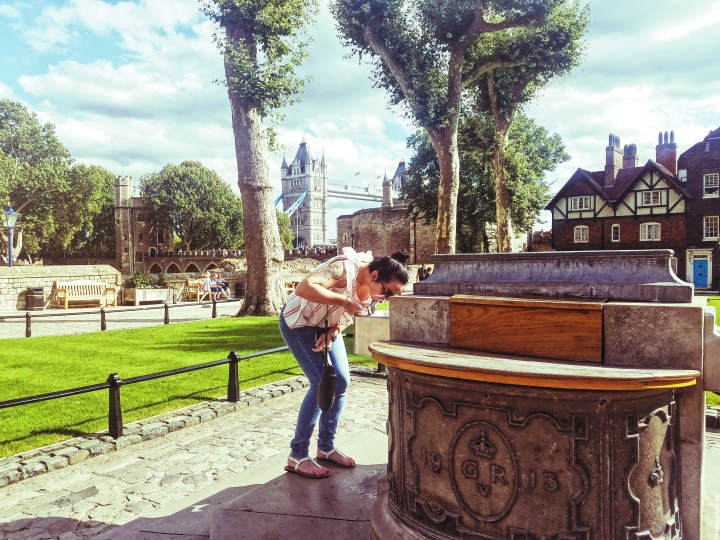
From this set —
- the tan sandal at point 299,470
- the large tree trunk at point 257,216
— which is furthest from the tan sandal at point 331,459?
the large tree trunk at point 257,216

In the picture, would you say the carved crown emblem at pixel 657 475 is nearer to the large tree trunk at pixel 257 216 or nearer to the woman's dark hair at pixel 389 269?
the woman's dark hair at pixel 389 269

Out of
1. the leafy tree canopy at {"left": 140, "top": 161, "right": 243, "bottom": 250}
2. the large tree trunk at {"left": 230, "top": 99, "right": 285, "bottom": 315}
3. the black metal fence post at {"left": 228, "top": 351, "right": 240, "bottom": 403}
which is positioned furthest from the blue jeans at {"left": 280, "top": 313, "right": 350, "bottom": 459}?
the leafy tree canopy at {"left": 140, "top": 161, "right": 243, "bottom": 250}

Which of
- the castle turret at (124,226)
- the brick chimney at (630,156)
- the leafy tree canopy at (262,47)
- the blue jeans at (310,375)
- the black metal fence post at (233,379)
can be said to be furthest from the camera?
the castle turret at (124,226)

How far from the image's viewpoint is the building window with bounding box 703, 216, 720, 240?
32719mm

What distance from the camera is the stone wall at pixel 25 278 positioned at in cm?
2170

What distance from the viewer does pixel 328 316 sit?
11.6ft

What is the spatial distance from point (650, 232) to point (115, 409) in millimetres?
36680

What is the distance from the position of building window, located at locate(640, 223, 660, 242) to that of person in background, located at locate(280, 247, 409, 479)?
118ft

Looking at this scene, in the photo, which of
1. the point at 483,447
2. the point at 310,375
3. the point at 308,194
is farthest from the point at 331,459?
the point at 308,194

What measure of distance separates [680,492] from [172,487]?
343cm

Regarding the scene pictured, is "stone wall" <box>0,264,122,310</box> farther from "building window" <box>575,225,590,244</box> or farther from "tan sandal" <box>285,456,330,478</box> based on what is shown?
"building window" <box>575,225,590,244</box>

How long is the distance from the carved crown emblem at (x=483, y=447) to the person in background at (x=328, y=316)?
98cm

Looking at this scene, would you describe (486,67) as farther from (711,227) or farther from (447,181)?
(711,227)

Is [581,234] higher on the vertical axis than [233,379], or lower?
higher
